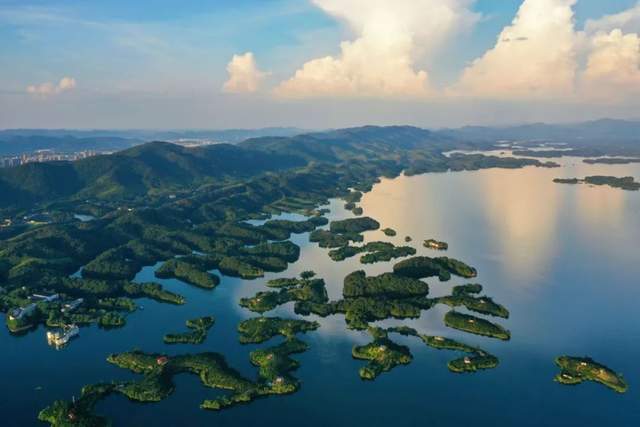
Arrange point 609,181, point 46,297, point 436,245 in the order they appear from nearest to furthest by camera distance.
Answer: point 46,297
point 436,245
point 609,181

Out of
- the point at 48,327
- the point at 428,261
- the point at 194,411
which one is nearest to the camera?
the point at 194,411

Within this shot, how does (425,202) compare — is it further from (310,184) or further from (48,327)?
(48,327)

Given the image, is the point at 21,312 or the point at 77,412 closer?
the point at 77,412

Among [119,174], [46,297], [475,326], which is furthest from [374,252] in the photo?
[119,174]

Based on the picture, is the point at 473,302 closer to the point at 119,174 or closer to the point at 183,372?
the point at 183,372

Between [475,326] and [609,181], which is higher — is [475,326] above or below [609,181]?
below

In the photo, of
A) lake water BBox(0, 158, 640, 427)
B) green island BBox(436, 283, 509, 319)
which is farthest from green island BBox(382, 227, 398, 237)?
green island BBox(436, 283, 509, 319)

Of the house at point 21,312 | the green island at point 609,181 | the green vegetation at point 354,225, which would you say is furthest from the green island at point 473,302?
the green island at point 609,181

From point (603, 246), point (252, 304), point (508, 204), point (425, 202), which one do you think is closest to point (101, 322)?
point (252, 304)
